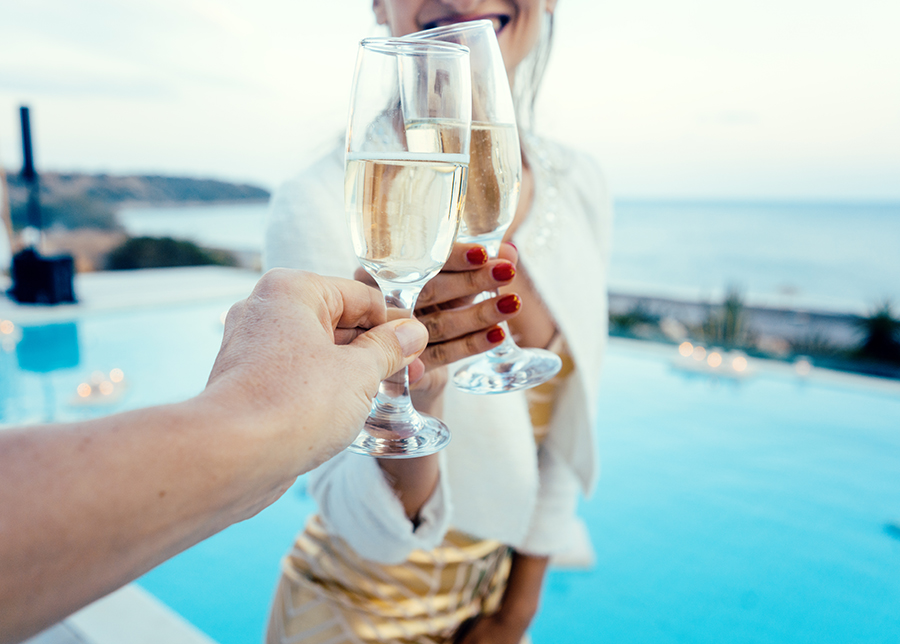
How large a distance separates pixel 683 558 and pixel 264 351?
4833mm

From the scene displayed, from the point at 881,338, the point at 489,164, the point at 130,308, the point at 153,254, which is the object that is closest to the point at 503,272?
the point at 489,164

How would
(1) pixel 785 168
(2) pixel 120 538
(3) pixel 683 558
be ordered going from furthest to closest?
(1) pixel 785 168 < (3) pixel 683 558 < (2) pixel 120 538

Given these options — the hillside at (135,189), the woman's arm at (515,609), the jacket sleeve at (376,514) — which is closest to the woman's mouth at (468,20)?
the jacket sleeve at (376,514)

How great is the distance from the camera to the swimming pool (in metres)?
3.97

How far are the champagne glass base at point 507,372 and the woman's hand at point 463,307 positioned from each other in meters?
0.04

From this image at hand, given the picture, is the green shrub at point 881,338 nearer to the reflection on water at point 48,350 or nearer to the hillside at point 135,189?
the reflection on water at point 48,350

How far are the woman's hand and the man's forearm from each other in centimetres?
44

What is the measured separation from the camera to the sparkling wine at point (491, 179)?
2.33 ft

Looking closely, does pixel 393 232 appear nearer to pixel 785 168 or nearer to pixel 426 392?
pixel 426 392

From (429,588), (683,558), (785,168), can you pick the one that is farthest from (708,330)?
(785,168)

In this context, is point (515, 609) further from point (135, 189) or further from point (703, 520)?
point (135, 189)

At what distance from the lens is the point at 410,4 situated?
1.04m

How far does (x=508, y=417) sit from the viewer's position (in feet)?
4.68

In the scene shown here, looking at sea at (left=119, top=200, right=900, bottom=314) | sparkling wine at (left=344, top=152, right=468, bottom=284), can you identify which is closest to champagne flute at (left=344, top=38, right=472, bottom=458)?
sparkling wine at (left=344, top=152, right=468, bottom=284)
